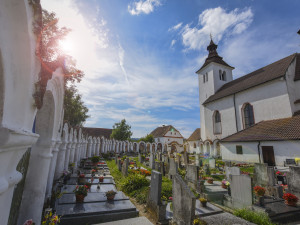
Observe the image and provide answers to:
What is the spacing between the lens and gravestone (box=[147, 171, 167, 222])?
461 cm

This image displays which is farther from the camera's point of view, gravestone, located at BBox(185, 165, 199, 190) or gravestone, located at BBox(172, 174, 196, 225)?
gravestone, located at BBox(185, 165, 199, 190)

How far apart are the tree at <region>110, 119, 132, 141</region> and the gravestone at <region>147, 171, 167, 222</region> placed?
25.6 metres

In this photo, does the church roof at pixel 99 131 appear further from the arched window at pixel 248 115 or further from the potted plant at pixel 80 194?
the potted plant at pixel 80 194

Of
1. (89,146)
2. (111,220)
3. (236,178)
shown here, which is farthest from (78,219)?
(89,146)

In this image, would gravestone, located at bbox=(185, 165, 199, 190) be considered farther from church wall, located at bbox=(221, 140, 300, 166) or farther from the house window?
the house window

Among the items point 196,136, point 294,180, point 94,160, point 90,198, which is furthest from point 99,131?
point 294,180

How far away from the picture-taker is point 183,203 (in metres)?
4.08

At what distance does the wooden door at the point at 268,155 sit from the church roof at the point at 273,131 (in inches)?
33.6

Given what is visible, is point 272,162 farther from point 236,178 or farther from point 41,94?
point 41,94

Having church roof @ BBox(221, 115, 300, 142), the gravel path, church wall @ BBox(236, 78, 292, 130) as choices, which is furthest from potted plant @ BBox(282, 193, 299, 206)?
church wall @ BBox(236, 78, 292, 130)

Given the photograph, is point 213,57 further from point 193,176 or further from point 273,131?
point 193,176

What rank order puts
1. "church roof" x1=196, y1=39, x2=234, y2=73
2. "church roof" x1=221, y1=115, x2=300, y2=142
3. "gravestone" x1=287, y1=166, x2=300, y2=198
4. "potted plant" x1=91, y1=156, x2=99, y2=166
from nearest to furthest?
"gravestone" x1=287, y1=166, x2=300, y2=198, "church roof" x1=221, y1=115, x2=300, y2=142, "potted plant" x1=91, y1=156, x2=99, y2=166, "church roof" x1=196, y1=39, x2=234, y2=73

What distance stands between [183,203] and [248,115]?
61.4 feet

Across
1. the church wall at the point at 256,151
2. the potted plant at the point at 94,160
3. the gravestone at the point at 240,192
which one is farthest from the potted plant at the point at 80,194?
the church wall at the point at 256,151
